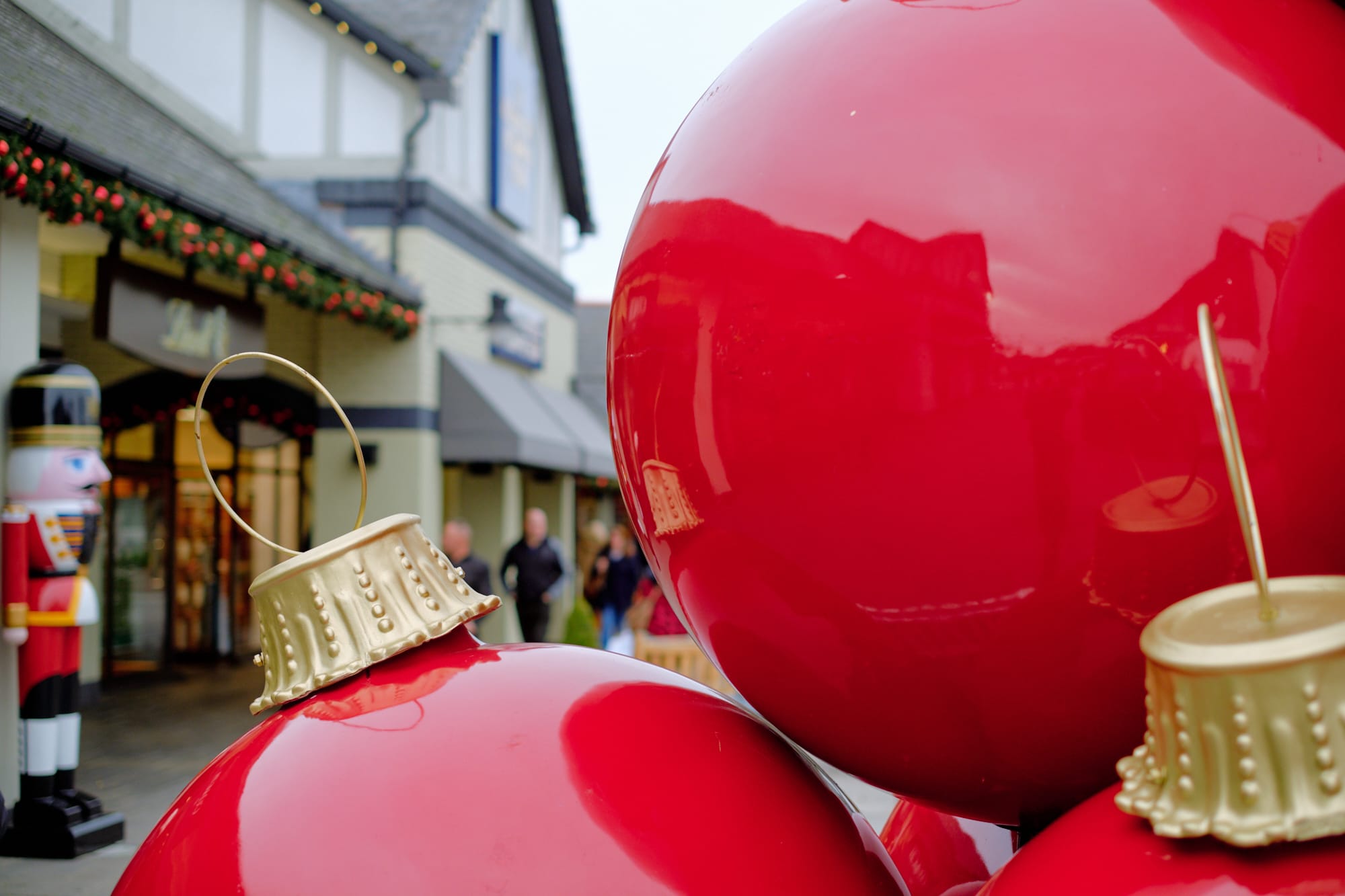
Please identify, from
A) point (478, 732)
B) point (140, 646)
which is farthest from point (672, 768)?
point (140, 646)

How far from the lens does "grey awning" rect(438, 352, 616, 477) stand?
42.1 feet

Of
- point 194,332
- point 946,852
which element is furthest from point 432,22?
point 946,852

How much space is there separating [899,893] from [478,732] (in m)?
0.53

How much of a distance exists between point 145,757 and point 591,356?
50.7 ft

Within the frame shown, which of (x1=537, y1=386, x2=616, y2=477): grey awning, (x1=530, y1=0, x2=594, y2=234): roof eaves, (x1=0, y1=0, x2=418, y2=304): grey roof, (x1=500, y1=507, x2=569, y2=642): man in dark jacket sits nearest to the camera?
(x1=0, y1=0, x2=418, y2=304): grey roof

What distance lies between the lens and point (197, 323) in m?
8.90

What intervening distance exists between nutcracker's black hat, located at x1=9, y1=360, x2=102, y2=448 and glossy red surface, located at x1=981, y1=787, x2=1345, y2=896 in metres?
6.18

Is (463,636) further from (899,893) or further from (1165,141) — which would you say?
(1165,141)

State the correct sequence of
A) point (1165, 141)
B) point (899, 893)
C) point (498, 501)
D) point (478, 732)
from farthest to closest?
point (498, 501)
point (899, 893)
point (478, 732)
point (1165, 141)

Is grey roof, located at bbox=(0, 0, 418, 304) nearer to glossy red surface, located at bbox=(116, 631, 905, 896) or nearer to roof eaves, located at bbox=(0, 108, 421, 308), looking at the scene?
roof eaves, located at bbox=(0, 108, 421, 308)

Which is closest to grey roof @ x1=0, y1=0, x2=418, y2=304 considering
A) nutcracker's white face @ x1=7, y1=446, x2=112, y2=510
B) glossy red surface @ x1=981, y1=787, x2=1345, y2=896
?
nutcracker's white face @ x1=7, y1=446, x2=112, y2=510

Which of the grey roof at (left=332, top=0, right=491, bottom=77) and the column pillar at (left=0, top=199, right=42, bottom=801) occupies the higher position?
the grey roof at (left=332, top=0, right=491, bottom=77)

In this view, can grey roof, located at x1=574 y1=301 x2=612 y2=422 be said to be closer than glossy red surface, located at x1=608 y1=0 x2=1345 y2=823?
No

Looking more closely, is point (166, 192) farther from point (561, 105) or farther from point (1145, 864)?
point (561, 105)
